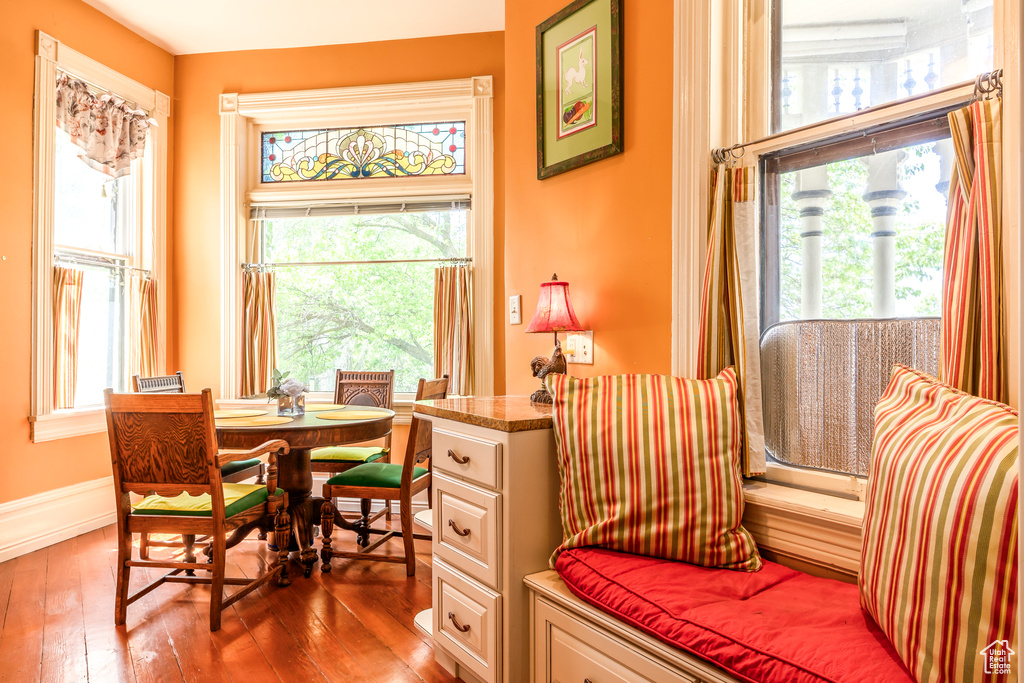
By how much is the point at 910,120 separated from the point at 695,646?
133 cm

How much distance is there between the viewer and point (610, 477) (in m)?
1.61

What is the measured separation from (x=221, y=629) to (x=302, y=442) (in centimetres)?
82

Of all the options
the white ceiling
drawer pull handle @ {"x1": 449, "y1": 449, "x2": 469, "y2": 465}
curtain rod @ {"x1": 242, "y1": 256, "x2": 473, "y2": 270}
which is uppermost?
the white ceiling

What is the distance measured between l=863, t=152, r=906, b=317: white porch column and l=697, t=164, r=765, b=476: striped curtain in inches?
12.3

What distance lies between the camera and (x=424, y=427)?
309cm

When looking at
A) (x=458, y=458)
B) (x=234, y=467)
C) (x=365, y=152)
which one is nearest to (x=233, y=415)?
(x=234, y=467)

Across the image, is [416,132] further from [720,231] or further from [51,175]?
[720,231]

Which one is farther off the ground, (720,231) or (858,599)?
(720,231)

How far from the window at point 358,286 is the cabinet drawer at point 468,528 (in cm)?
240

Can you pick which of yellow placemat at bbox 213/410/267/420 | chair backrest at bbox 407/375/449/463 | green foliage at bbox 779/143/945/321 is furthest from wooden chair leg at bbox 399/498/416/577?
green foliage at bbox 779/143/945/321

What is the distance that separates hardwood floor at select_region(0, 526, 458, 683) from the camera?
83.0 inches

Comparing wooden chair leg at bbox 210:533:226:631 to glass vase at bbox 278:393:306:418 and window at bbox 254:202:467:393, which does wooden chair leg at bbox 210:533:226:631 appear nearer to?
glass vase at bbox 278:393:306:418

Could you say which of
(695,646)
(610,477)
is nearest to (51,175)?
(610,477)

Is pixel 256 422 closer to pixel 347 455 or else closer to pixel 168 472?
pixel 168 472
